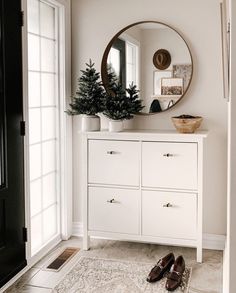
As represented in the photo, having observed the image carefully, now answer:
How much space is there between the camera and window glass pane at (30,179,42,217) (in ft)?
11.3

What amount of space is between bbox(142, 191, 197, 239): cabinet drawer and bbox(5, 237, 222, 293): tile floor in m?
0.21

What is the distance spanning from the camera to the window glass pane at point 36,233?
3465 mm

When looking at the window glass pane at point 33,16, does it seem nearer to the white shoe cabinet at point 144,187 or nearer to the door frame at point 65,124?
the door frame at point 65,124

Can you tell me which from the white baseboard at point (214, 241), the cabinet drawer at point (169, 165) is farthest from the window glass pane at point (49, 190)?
the white baseboard at point (214, 241)

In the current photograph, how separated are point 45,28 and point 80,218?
1752 millimetres

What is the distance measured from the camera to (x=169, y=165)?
134 inches

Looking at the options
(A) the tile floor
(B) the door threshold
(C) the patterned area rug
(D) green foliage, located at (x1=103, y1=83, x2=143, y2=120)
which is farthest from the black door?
(D) green foliage, located at (x1=103, y1=83, x2=143, y2=120)

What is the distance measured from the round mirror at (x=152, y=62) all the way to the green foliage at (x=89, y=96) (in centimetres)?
25

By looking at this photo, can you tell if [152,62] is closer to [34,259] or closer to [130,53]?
[130,53]

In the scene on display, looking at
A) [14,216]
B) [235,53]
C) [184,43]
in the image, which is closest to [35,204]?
[14,216]

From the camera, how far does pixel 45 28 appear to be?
11.8 ft

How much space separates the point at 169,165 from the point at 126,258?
834mm

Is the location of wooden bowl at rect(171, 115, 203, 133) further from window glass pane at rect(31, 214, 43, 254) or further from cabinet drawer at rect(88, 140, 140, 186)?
window glass pane at rect(31, 214, 43, 254)

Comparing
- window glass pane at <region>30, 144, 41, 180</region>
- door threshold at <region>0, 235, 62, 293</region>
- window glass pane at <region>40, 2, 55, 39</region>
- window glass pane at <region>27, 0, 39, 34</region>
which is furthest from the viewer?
window glass pane at <region>40, 2, 55, 39</region>
